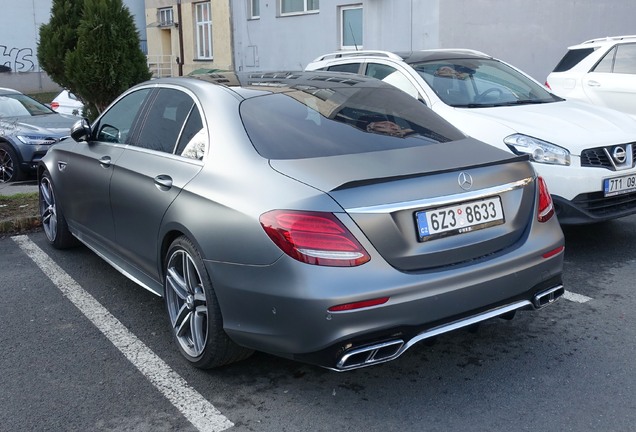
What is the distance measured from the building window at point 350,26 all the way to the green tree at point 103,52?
30.5 ft

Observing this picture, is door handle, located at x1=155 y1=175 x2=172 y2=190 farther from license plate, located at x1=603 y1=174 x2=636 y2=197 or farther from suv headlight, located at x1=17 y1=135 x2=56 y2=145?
suv headlight, located at x1=17 y1=135 x2=56 y2=145

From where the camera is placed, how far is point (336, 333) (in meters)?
3.02

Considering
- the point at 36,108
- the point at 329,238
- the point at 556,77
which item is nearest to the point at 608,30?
the point at 556,77

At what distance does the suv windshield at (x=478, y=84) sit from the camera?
6605mm

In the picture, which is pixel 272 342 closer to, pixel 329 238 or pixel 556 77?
pixel 329 238

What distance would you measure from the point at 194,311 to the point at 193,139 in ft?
3.19

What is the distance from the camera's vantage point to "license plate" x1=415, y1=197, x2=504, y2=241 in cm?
321

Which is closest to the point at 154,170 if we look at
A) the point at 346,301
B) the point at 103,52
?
the point at 346,301

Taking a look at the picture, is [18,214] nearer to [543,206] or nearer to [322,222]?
[322,222]

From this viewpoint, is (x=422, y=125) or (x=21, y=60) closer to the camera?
(x=422, y=125)

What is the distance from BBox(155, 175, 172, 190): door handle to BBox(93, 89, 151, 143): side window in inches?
34.6

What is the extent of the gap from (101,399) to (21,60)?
96.6 feet

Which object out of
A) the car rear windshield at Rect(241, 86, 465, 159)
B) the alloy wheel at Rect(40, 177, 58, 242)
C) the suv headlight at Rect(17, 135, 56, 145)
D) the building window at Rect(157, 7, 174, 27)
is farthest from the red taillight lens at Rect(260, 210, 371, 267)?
the building window at Rect(157, 7, 174, 27)

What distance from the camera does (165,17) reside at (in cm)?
2780
